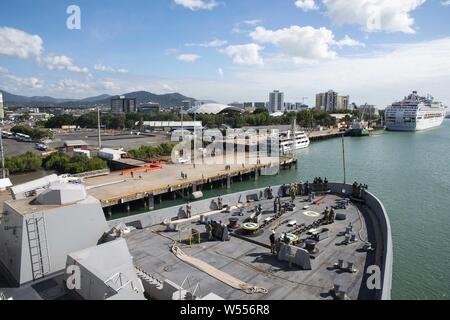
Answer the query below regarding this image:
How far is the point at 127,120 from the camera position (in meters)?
152

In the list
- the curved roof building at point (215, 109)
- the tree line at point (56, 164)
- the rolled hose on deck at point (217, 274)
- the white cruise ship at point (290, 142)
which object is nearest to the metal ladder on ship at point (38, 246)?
the rolled hose on deck at point (217, 274)

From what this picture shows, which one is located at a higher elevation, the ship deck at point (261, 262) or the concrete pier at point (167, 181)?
the ship deck at point (261, 262)

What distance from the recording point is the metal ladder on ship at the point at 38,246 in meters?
12.1

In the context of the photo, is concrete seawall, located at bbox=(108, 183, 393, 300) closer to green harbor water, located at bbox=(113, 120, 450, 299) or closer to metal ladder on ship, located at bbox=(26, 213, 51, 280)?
green harbor water, located at bbox=(113, 120, 450, 299)

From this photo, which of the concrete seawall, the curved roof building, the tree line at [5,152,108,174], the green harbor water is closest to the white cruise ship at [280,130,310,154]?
the green harbor water

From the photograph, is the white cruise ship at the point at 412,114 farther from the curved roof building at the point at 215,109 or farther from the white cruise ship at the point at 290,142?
the curved roof building at the point at 215,109

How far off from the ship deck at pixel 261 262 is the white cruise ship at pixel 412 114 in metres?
134

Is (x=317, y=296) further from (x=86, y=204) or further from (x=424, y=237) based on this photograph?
(x=424, y=237)

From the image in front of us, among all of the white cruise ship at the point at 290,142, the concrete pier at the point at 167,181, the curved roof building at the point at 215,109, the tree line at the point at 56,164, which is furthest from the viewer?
the curved roof building at the point at 215,109

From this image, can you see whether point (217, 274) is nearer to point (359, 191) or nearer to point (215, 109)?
point (359, 191)

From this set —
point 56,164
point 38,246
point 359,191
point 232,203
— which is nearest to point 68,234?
point 38,246

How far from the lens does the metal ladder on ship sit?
39.8ft
